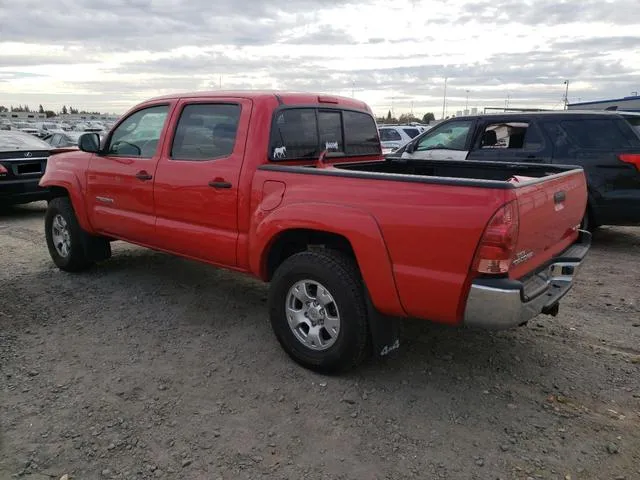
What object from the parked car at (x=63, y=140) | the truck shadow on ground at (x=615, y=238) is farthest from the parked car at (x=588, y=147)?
the parked car at (x=63, y=140)

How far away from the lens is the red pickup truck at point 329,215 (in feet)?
9.64

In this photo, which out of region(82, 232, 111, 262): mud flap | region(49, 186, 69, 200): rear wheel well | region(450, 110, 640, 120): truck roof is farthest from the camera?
region(450, 110, 640, 120): truck roof

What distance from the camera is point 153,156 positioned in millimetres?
4777

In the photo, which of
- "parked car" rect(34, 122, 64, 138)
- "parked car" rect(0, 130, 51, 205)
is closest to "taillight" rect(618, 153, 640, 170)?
"parked car" rect(0, 130, 51, 205)

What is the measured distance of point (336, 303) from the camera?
3.46 metres

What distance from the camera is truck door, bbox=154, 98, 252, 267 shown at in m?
4.12

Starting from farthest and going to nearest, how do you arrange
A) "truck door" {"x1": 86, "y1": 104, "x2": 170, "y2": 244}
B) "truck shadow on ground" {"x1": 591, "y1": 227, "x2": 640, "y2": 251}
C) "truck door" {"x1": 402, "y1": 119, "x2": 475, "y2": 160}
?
"truck door" {"x1": 402, "y1": 119, "x2": 475, "y2": 160}
"truck shadow on ground" {"x1": 591, "y1": 227, "x2": 640, "y2": 251}
"truck door" {"x1": 86, "y1": 104, "x2": 170, "y2": 244}

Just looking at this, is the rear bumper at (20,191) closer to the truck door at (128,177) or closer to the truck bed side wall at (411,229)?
the truck door at (128,177)

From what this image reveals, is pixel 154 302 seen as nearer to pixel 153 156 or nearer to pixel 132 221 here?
pixel 132 221

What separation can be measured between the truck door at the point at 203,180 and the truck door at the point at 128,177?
0.20 meters

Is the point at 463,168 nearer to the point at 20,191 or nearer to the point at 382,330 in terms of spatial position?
the point at 382,330

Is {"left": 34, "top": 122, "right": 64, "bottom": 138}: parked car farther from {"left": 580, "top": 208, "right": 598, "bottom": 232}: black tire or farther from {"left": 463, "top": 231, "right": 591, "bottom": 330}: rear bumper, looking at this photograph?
{"left": 463, "top": 231, "right": 591, "bottom": 330}: rear bumper

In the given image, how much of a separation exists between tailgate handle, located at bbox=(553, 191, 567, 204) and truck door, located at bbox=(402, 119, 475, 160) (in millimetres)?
4437

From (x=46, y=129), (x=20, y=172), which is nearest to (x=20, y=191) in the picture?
(x=20, y=172)
